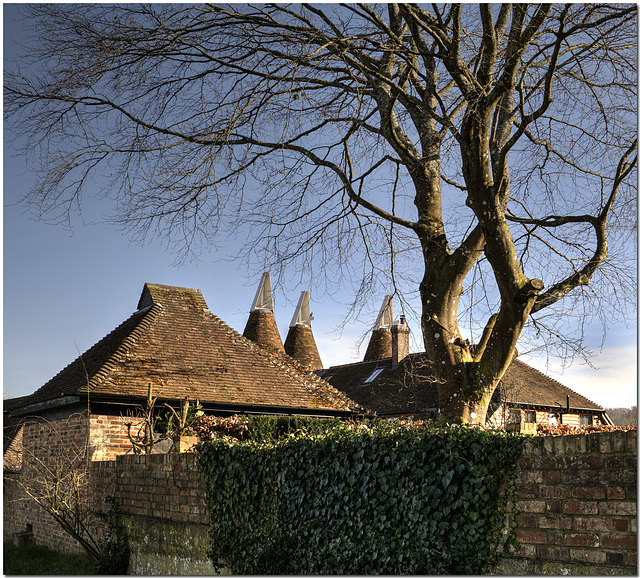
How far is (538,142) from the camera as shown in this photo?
378 inches

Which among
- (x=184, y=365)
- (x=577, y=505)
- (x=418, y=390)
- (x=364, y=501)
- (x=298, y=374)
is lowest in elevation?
(x=364, y=501)

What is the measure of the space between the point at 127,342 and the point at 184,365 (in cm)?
147

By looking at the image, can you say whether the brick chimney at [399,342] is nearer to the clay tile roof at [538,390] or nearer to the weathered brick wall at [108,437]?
the clay tile roof at [538,390]

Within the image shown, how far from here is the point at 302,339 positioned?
102 feet

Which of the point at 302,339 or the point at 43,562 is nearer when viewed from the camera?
the point at 43,562

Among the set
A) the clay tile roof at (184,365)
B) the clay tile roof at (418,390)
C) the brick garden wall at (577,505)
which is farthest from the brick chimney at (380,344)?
the brick garden wall at (577,505)

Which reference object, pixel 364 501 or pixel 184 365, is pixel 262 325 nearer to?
pixel 184 365

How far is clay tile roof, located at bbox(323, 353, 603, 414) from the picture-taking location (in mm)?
25875

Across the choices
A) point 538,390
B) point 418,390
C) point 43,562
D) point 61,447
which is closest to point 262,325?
point 418,390

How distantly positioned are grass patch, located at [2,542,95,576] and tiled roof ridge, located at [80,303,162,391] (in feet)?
10.4

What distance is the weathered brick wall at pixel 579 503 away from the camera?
163 inches

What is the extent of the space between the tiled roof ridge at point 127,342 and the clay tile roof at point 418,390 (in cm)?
1113

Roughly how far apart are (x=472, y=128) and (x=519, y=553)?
5150 millimetres

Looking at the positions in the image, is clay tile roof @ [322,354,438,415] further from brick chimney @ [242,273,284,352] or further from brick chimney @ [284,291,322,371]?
brick chimney @ [242,273,284,352]
